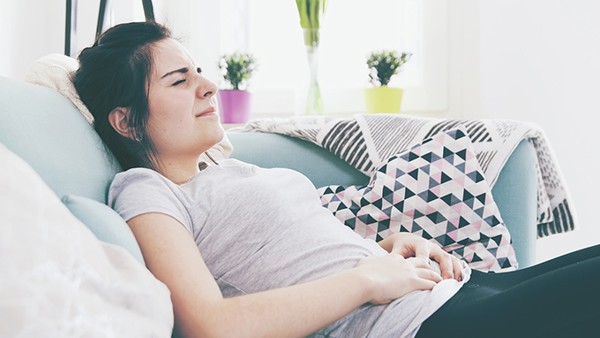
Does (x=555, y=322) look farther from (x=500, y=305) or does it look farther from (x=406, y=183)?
(x=406, y=183)

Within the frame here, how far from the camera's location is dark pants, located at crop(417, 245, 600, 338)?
88 centimetres

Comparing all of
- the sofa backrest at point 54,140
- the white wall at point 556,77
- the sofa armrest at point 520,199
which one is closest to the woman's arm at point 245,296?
the sofa backrest at point 54,140

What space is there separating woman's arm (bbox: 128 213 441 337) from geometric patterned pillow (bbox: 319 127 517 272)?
550mm

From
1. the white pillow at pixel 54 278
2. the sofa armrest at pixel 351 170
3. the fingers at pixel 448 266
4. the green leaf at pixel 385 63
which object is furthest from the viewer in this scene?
the green leaf at pixel 385 63

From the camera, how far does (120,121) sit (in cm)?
135

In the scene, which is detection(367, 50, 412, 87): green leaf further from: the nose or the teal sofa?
the nose

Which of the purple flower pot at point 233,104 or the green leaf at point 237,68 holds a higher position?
the green leaf at point 237,68

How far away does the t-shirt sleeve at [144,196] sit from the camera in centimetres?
108

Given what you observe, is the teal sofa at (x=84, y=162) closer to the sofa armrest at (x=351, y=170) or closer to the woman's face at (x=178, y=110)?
the sofa armrest at (x=351, y=170)

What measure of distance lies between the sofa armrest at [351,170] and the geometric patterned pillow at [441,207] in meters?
0.09

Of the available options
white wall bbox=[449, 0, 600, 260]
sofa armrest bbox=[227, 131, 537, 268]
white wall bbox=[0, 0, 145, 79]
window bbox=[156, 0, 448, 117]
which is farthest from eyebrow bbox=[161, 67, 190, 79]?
white wall bbox=[449, 0, 600, 260]

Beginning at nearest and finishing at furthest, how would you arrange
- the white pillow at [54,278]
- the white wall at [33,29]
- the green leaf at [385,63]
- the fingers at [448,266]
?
1. the white pillow at [54,278]
2. the fingers at [448,266]
3. the white wall at [33,29]
4. the green leaf at [385,63]

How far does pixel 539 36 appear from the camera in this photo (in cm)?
249

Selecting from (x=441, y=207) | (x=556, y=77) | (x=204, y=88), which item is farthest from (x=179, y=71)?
(x=556, y=77)
